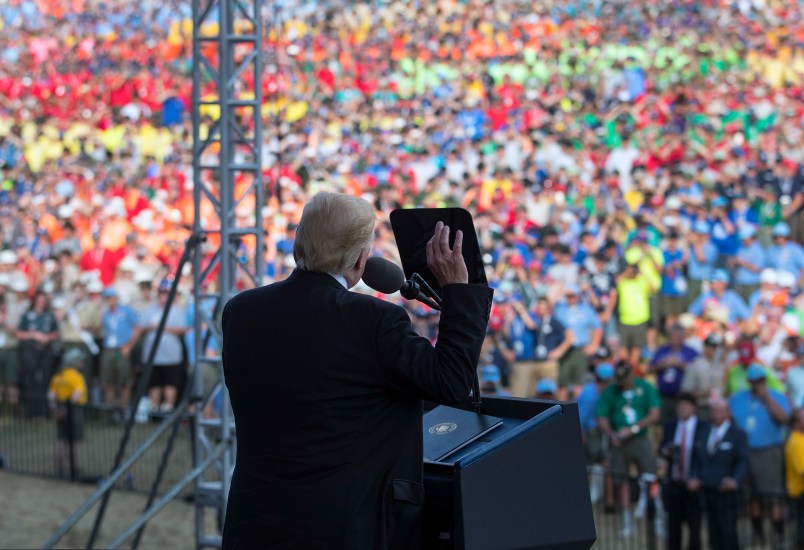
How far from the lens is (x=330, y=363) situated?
284 centimetres

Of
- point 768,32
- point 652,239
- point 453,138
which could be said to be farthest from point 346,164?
point 768,32

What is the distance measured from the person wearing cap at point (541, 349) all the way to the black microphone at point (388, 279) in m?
9.41

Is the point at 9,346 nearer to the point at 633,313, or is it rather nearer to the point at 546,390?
the point at 546,390

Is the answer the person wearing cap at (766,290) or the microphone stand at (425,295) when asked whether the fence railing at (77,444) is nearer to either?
the person wearing cap at (766,290)

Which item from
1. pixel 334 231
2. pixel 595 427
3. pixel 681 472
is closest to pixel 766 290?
pixel 595 427

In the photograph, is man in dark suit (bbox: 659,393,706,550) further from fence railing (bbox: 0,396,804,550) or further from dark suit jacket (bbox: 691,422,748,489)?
fence railing (bbox: 0,396,804,550)

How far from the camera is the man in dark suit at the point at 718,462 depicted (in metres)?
9.14

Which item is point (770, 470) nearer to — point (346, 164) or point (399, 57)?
point (346, 164)

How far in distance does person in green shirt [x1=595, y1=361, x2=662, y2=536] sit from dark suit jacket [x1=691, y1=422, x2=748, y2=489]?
0.82 meters

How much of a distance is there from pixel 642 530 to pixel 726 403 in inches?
46.8

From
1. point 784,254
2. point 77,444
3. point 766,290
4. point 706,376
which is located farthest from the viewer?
point 784,254

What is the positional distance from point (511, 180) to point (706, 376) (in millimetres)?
6910

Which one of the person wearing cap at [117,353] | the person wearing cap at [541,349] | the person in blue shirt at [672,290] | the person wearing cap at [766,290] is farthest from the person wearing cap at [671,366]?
the person wearing cap at [117,353]

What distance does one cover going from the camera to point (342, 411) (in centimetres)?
284
